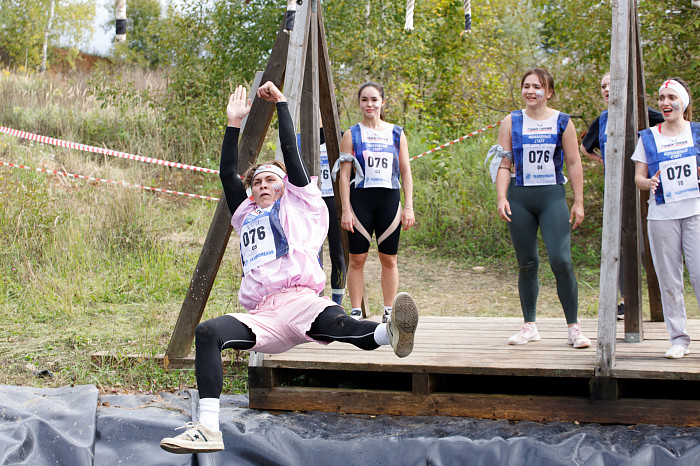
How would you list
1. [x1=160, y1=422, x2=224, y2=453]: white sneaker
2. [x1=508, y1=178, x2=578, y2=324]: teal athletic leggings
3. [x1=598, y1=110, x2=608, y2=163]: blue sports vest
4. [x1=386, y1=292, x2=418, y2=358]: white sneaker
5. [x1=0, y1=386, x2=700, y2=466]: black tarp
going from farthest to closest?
[x1=598, y1=110, x2=608, y2=163]: blue sports vest
[x1=508, y1=178, x2=578, y2=324]: teal athletic leggings
[x1=0, y1=386, x2=700, y2=466]: black tarp
[x1=386, y1=292, x2=418, y2=358]: white sneaker
[x1=160, y1=422, x2=224, y2=453]: white sneaker

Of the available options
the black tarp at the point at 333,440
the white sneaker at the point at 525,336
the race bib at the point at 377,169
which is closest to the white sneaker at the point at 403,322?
the black tarp at the point at 333,440

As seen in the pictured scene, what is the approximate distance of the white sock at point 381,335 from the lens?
3279 millimetres

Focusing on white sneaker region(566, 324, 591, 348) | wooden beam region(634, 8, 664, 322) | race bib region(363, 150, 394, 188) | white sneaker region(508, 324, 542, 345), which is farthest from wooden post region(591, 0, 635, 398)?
race bib region(363, 150, 394, 188)

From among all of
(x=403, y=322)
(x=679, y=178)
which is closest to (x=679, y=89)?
(x=679, y=178)

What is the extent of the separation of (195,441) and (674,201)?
9.04 feet

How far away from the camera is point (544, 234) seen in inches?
165

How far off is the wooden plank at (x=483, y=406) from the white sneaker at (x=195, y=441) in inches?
39.8

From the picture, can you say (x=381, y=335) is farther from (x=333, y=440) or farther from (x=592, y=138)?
(x=592, y=138)

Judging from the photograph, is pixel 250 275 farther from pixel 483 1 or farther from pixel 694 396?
pixel 483 1

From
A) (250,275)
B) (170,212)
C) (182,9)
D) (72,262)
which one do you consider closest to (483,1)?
(182,9)

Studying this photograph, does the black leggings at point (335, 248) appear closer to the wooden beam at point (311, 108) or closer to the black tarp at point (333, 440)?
the wooden beam at point (311, 108)

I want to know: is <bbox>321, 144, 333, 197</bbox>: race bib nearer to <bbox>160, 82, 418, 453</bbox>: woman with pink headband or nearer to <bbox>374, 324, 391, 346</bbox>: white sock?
<bbox>160, 82, 418, 453</bbox>: woman with pink headband

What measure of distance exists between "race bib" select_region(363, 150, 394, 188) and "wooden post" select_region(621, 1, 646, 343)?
1468 mm

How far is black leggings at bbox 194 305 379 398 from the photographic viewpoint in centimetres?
319
